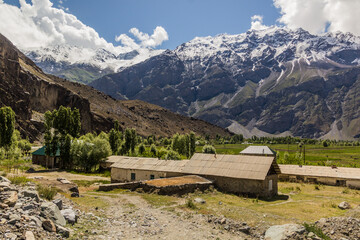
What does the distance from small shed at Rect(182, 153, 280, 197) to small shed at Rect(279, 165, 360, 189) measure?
68.3 ft

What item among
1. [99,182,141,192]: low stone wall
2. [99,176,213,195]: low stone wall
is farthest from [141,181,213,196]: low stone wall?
[99,182,141,192]: low stone wall

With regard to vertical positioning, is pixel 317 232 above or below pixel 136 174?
below

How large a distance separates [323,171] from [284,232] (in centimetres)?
4637

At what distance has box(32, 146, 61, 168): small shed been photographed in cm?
6506

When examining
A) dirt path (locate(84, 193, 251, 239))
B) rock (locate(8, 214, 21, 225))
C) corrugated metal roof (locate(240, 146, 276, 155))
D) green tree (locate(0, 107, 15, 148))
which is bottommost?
dirt path (locate(84, 193, 251, 239))

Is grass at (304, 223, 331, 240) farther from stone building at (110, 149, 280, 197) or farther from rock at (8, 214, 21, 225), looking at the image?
rock at (8, 214, 21, 225)

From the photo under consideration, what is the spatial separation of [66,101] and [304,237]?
171 metres

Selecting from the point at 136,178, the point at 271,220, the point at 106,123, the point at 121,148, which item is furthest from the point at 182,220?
the point at 106,123

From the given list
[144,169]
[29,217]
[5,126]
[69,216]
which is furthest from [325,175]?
[5,126]

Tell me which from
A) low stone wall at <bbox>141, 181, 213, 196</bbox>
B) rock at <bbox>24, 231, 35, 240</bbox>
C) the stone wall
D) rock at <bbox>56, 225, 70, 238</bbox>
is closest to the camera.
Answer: rock at <bbox>24, 231, 35, 240</bbox>

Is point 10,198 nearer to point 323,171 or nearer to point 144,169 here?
point 144,169

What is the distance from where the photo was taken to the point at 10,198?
15.4 metres

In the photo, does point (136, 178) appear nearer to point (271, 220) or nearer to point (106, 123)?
point (271, 220)

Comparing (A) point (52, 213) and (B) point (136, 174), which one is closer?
(A) point (52, 213)
